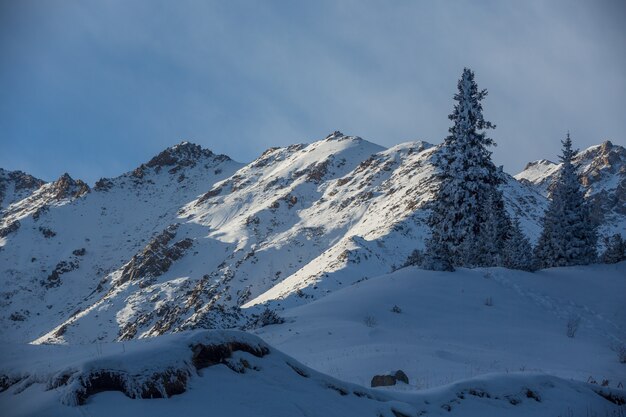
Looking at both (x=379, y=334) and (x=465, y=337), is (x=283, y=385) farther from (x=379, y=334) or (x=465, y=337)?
(x=465, y=337)

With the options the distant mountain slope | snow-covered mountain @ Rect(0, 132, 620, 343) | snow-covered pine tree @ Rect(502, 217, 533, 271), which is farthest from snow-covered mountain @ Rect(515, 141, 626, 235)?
snow-covered pine tree @ Rect(502, 217, 533, 271)

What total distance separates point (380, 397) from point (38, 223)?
118 m

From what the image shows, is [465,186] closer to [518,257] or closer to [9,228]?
[518,257]

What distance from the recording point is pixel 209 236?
86.8 metres

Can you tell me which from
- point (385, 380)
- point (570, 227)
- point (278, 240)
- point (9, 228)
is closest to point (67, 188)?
point (9, 228)

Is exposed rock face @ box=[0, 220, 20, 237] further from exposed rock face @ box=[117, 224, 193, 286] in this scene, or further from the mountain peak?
the mountain peak

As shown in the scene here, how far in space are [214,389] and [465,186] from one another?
24469 millimetres

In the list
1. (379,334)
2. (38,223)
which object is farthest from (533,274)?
(38,223)

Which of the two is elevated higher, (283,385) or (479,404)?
(283,385)

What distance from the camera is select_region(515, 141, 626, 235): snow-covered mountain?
416 feet

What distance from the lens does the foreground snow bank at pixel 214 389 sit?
493cm

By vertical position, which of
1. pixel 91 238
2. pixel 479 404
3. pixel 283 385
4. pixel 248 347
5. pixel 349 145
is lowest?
pixel 479 404

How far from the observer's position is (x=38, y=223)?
353 feet

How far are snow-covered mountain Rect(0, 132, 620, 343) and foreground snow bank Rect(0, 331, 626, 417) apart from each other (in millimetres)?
13877
